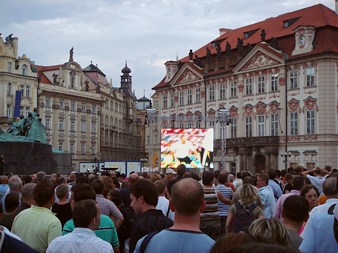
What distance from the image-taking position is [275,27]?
49.0m

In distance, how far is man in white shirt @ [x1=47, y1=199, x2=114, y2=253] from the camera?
477 centimetres

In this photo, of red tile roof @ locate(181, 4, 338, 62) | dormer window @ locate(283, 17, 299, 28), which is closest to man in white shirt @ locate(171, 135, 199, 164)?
red tile roof @ locate(181, 4, 338, 62)

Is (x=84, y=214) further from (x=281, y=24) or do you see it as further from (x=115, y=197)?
(x=281, y=24)

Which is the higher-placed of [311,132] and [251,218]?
[311,132]

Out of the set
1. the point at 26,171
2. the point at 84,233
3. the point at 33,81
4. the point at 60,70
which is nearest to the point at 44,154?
the point at 26,171

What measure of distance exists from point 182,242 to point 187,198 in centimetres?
33

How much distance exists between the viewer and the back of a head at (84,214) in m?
5.00

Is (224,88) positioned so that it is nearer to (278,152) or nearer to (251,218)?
(278,152)

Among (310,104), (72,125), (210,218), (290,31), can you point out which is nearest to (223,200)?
(210,218)

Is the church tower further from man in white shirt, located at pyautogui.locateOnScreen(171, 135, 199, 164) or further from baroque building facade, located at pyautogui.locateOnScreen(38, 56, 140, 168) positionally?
man in white shirt, located at pyautogui.locateOnScreen(171, 135, 199, 164)

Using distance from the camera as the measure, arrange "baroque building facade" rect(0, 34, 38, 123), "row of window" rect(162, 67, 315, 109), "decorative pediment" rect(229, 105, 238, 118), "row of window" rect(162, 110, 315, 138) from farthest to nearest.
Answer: "baroque building facade" rect(0, 34, 38, 123) → "decorative pediment" rect(229, 105, 238, 118) → "row of window" rect(162, 67, 315, 109) → "row of window" rect(162, 110, 315, 138)

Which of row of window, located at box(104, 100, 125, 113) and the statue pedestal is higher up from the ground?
row of window, located at box(104, 100, 125, 113)

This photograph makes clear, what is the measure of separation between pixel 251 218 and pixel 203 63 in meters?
47.1

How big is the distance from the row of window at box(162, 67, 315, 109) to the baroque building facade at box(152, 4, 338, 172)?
77 mm
